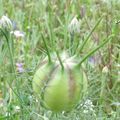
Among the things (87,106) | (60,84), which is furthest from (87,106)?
(60,84)

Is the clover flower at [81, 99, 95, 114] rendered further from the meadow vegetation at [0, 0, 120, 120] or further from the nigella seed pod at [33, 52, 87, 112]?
the nigella seed pod at [33, 52, 87, 112]

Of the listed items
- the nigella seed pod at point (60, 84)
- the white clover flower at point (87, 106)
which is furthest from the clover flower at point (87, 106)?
the nigella seed pod at point (60, 84)

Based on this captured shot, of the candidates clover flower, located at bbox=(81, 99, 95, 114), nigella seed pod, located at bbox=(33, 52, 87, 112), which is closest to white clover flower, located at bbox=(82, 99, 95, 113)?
clover flower, located at bbox=(81, 99, 95, 114)

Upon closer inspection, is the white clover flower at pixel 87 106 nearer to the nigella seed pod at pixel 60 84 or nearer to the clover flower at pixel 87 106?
the clover flower at pixel 87 106

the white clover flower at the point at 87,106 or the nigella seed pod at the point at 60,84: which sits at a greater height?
the nigella seed pod at the point at 60,84

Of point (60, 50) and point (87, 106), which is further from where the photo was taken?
point (60, 50)

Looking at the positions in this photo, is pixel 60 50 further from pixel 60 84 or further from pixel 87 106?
pixel 60 84

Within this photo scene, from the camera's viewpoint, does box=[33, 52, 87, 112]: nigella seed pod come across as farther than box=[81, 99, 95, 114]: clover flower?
No

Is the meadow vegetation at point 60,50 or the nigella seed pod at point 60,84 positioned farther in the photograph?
the meadow vegetation at point 60,50

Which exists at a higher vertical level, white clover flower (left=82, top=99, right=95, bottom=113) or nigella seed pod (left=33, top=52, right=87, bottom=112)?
nigella seed pod (left=33, top=52, right=87, bottom=112)
